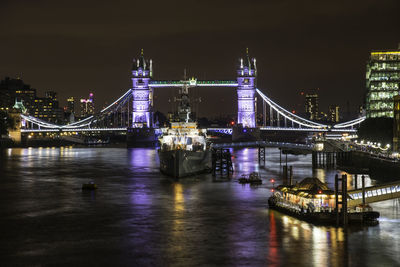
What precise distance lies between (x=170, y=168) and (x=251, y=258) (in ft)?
102

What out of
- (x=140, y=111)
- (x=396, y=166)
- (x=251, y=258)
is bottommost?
(x=251, y=258)

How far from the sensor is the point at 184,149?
5384 cm

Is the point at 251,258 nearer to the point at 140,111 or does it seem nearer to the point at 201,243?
the point at 201,243

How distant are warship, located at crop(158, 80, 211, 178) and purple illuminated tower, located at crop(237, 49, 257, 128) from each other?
235ft

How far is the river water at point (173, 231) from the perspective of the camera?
24109mm

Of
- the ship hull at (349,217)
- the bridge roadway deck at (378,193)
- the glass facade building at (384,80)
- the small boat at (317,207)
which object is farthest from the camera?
the glass facade building at (384,80)

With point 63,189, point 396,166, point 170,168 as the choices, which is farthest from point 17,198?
point 396,166

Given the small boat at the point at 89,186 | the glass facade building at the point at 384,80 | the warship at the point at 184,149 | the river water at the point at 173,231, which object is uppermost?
the glass facade building at the point at 384,80

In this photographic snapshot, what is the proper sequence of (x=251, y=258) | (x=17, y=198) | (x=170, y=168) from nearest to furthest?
(x=251, y=258)
(x=17, y=198)
(x=170, y=168)

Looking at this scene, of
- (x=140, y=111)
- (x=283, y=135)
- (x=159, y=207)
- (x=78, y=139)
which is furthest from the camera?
(x=283, y=135)

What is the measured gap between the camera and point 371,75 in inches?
3253

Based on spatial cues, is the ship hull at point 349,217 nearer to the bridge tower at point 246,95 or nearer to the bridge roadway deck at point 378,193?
the bridge roadway deck at point 378,193

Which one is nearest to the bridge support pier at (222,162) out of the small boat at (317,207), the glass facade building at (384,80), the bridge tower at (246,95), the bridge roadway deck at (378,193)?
the small boat at (317,207)

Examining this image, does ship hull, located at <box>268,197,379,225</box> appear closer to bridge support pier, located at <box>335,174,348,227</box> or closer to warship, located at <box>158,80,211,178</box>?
bridge support pier, located at <box>335,174,348,227</box>
